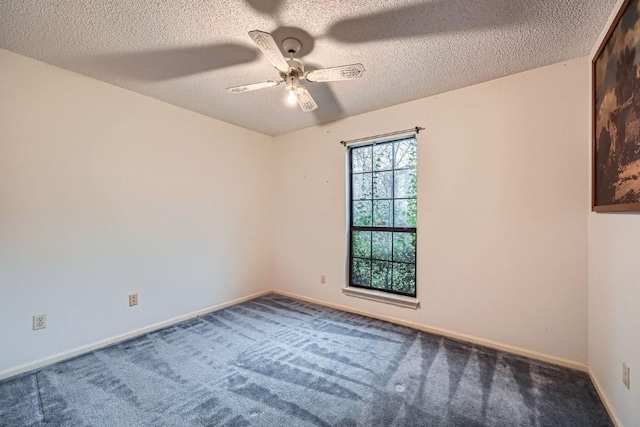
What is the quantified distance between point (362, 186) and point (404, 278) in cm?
120

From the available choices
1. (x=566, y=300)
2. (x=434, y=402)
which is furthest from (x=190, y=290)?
(x=566, y=300)

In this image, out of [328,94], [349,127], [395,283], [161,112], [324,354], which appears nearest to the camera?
[324,354]

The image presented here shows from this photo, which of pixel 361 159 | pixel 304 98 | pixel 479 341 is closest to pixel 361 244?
pixel 361 159

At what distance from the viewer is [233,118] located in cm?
336

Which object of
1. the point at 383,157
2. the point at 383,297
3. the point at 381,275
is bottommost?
the point at 383,297

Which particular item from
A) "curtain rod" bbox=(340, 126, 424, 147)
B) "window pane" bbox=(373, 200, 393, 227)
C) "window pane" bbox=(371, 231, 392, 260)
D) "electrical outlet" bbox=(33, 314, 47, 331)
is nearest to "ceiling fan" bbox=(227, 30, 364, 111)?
"curtain rod" bbox=(340, 126, 424, 147)

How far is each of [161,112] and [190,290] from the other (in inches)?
78.6

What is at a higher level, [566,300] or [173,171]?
[173,171]

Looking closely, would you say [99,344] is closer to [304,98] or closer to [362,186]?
[304,98]

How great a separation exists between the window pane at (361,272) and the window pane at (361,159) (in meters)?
1.14

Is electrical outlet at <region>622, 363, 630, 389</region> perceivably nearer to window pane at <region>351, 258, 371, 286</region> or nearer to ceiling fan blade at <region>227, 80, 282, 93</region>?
window pane at <region>351, 258, 371, 286</region>

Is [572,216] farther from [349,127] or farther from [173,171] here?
[173,171]

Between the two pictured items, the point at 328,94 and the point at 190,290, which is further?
the point at 190,290

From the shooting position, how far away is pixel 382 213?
318 centimetres
